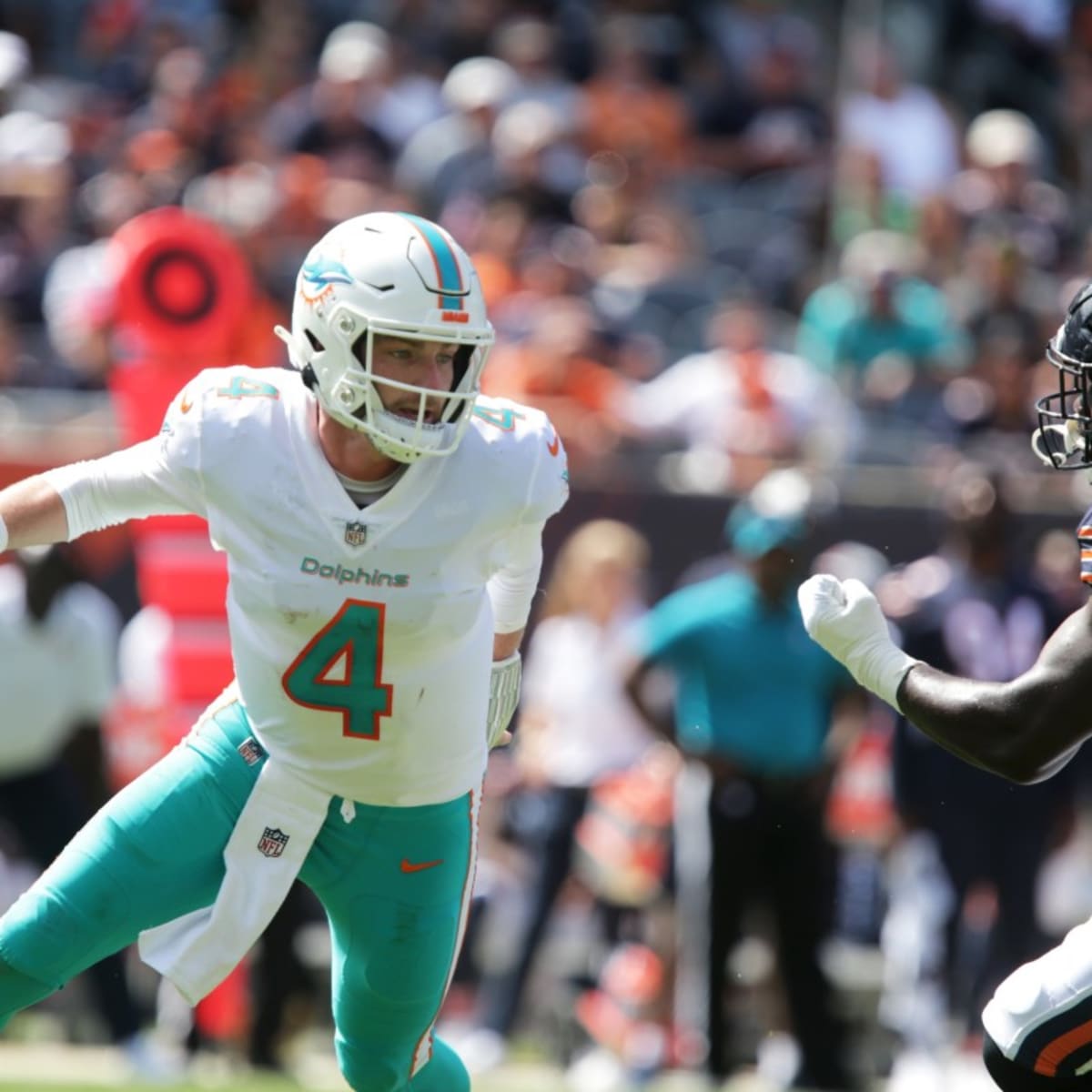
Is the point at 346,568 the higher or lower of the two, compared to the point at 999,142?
higher

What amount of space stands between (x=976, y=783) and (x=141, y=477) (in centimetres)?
397

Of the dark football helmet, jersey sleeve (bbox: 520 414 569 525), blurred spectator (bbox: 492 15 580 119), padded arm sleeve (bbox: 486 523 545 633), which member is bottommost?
blurred spectator (bbox: 492 15 580 119)

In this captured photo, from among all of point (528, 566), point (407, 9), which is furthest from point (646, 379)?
point (528, 566)

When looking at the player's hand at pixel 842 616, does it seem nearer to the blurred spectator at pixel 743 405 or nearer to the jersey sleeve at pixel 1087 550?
the jersey sleeve at pixel 1087 550

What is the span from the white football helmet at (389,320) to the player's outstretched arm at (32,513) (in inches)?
20.5

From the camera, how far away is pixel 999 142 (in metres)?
10.3

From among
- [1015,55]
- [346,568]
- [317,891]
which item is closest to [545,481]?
[346,568]

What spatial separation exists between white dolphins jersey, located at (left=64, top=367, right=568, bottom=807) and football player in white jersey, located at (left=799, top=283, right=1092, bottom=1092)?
62 centimetres

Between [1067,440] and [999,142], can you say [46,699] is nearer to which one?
[1067,440]

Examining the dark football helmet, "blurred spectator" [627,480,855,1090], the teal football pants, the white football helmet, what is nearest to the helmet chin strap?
the dark football helmet

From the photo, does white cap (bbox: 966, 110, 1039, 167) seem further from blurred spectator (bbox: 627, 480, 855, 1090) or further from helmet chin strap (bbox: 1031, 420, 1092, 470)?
helmet chin strap (bbox: 1031, 420, 1092, 470)

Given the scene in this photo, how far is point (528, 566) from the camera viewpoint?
Answer: 4.45 metres

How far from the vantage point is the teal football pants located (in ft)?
13.5

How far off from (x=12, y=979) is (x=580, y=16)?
27.2ft
